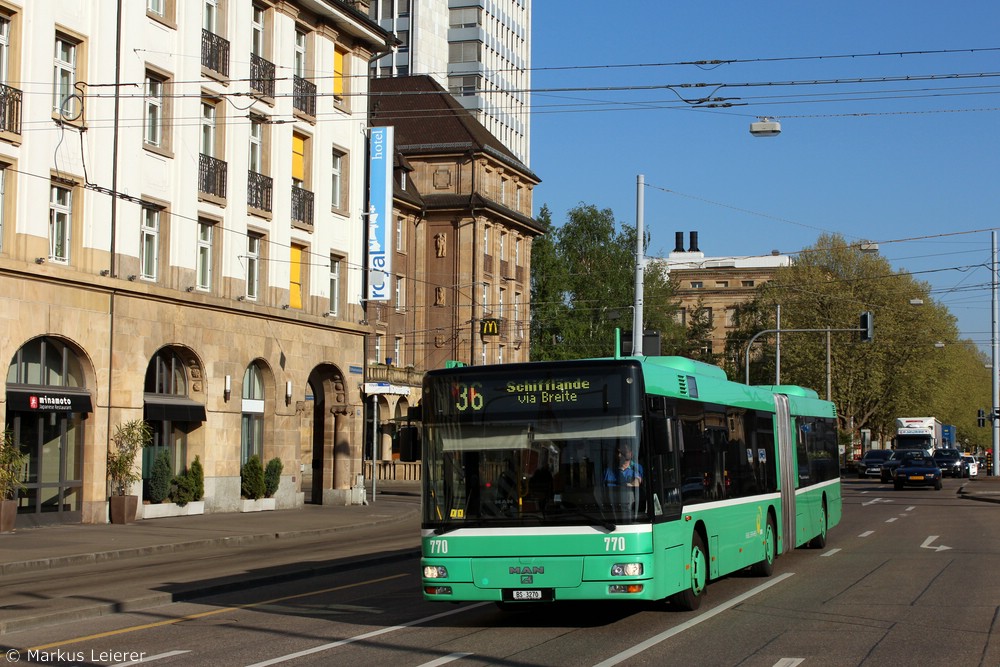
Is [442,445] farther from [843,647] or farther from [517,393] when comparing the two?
[843,647]

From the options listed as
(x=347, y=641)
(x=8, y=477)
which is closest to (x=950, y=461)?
(x=8, y=477)

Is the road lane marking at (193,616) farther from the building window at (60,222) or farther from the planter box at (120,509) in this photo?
the building window at (60,222)

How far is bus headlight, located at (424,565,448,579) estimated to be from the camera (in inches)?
510

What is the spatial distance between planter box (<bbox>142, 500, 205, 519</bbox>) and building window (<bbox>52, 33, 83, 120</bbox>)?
9.46 metres

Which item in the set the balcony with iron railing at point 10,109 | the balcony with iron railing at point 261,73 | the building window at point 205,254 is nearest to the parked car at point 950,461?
the balcony with iron railing at point 261,73

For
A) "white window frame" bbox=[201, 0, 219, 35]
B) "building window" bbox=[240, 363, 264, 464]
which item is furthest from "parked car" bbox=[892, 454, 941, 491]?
"white window frame" bbox=[201, 0, 219, 35]

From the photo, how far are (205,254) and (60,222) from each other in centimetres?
588

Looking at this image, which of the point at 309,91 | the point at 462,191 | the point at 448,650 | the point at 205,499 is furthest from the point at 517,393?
the point at 462,191

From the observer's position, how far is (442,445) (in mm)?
13242

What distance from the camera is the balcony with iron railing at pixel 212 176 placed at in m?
34.1

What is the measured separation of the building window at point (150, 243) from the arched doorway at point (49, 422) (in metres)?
3.33

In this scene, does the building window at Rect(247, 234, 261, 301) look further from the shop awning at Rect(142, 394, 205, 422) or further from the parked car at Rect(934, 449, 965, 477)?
the parked car at Rect(934, 449, 965, 477)

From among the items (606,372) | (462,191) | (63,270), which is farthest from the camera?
(462,191)

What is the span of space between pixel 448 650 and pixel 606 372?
318 cm
